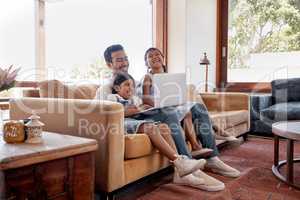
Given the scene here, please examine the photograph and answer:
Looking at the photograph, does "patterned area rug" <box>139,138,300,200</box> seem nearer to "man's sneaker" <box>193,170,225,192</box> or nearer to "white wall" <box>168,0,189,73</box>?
"man's sneaker" <box>193,170,225,192</box>

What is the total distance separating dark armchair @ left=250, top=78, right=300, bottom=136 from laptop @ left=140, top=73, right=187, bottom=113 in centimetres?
163

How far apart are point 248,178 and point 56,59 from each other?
197 centimetres

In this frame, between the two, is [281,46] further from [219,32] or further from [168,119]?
[168,119]

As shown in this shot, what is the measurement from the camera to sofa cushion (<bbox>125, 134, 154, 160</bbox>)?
1719mm

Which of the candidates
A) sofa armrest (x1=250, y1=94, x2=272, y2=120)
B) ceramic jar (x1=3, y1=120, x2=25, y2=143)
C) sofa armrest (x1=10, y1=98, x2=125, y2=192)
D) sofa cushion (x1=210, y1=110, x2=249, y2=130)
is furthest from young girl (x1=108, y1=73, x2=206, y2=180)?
sofa armrest (x1=250, y1=94, x2=272, y2=120)

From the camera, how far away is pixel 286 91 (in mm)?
3816

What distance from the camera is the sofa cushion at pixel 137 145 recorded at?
1719mm

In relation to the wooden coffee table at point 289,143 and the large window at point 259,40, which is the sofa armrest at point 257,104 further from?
the wooden coffee table at point 289,143

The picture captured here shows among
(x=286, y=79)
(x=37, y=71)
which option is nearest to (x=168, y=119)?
(x=37, y=71)

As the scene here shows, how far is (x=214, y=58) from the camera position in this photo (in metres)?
4.54

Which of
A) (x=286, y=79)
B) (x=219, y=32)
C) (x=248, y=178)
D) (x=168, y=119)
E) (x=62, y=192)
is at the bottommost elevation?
(x=248, y=178)

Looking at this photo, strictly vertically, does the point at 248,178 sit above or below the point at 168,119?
below

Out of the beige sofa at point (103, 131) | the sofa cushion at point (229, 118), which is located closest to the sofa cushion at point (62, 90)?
the beige sofa at point (103, 131)

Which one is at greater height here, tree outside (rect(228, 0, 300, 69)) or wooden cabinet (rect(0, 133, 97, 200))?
tree outside (rect(228, 0, 300, 69))
